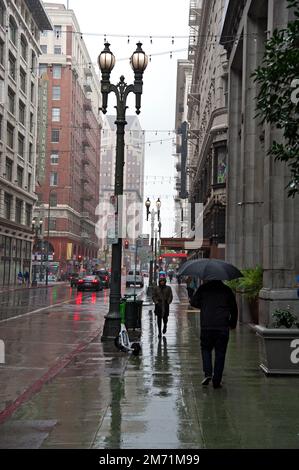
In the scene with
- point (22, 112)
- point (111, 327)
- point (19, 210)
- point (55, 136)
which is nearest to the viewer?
point (111, 327)

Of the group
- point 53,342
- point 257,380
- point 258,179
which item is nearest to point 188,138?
point 258,179

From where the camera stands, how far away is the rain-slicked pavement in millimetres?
6211

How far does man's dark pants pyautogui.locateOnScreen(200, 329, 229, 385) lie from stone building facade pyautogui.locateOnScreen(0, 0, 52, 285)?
166 feet

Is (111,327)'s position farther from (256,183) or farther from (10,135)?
(10,135)

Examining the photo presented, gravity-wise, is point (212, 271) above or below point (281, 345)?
above

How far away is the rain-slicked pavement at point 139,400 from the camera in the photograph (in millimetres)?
6211

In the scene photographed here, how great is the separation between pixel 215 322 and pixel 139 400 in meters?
1.81

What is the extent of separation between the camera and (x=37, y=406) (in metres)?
7.80

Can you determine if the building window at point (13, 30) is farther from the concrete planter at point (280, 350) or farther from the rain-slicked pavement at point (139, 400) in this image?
the concrete planter at point (280, 350)

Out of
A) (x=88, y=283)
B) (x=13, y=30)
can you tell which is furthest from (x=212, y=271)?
(x=13, y=30)

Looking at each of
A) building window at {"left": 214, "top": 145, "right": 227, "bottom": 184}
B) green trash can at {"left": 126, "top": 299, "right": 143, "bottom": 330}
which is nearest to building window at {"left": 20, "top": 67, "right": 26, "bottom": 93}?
building window at {"left": 214, "top": 145, "right": 227, "bottom": 184}

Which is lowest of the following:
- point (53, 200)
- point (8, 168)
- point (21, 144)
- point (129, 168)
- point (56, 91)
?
point (8, 168)

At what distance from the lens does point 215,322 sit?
9.17m
